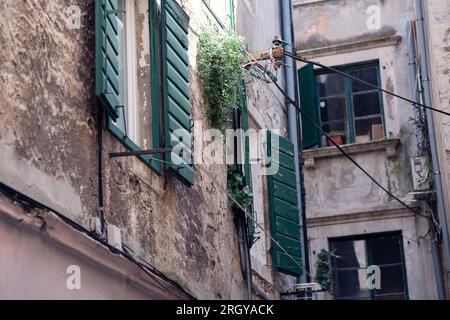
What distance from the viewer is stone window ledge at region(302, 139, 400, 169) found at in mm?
14953

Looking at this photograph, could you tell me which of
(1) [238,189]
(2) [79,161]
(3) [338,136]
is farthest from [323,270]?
(2) [79,161]

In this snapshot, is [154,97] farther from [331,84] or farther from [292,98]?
[331,84]

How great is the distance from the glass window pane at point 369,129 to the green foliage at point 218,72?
16.8 ft

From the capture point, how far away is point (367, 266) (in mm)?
14656

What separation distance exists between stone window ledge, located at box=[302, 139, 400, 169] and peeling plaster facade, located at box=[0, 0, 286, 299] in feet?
17.3

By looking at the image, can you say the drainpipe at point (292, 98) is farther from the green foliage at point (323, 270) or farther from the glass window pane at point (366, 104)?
the glass window pane at point (366, 104)

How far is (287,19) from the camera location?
47.6 feet

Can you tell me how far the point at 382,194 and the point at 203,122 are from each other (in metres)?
5.26

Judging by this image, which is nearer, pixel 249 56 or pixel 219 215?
pixel 219 215

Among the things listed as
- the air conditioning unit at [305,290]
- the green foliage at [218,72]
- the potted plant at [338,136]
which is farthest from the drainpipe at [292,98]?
the green foliage at [218,72]

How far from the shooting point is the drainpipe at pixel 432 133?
12.9 metres

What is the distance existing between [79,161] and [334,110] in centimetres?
874
